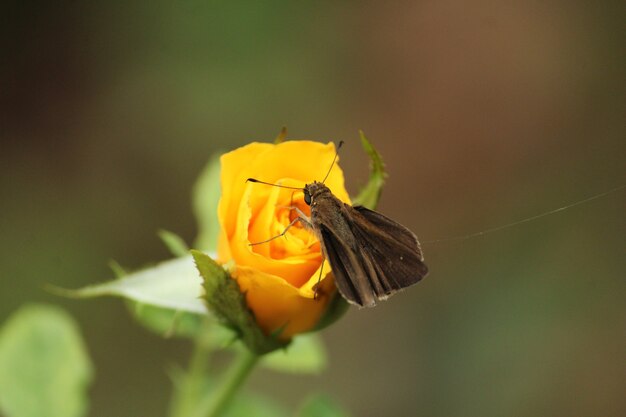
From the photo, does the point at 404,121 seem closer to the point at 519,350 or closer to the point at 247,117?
the point at 247,117

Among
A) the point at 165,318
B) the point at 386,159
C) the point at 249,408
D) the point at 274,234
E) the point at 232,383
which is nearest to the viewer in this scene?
the point at 274,234

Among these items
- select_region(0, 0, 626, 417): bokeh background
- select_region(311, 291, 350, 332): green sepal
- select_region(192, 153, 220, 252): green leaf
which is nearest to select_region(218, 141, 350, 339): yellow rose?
select_region(311, 291, 350, 332): green sepal

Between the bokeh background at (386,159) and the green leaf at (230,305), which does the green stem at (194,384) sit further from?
the bokeh background at (386,159)

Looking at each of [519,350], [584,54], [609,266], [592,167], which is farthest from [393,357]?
[584,54]

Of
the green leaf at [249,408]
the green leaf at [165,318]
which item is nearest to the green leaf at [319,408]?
the green leaf at [249,408]

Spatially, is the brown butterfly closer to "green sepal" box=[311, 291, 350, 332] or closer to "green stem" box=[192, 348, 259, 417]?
"green sepal" box=[311, 291, 350, 332]

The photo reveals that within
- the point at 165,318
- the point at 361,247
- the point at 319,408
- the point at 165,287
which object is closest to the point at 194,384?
the point at 165,318

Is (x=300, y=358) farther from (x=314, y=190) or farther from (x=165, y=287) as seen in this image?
(x=314, y=190)
